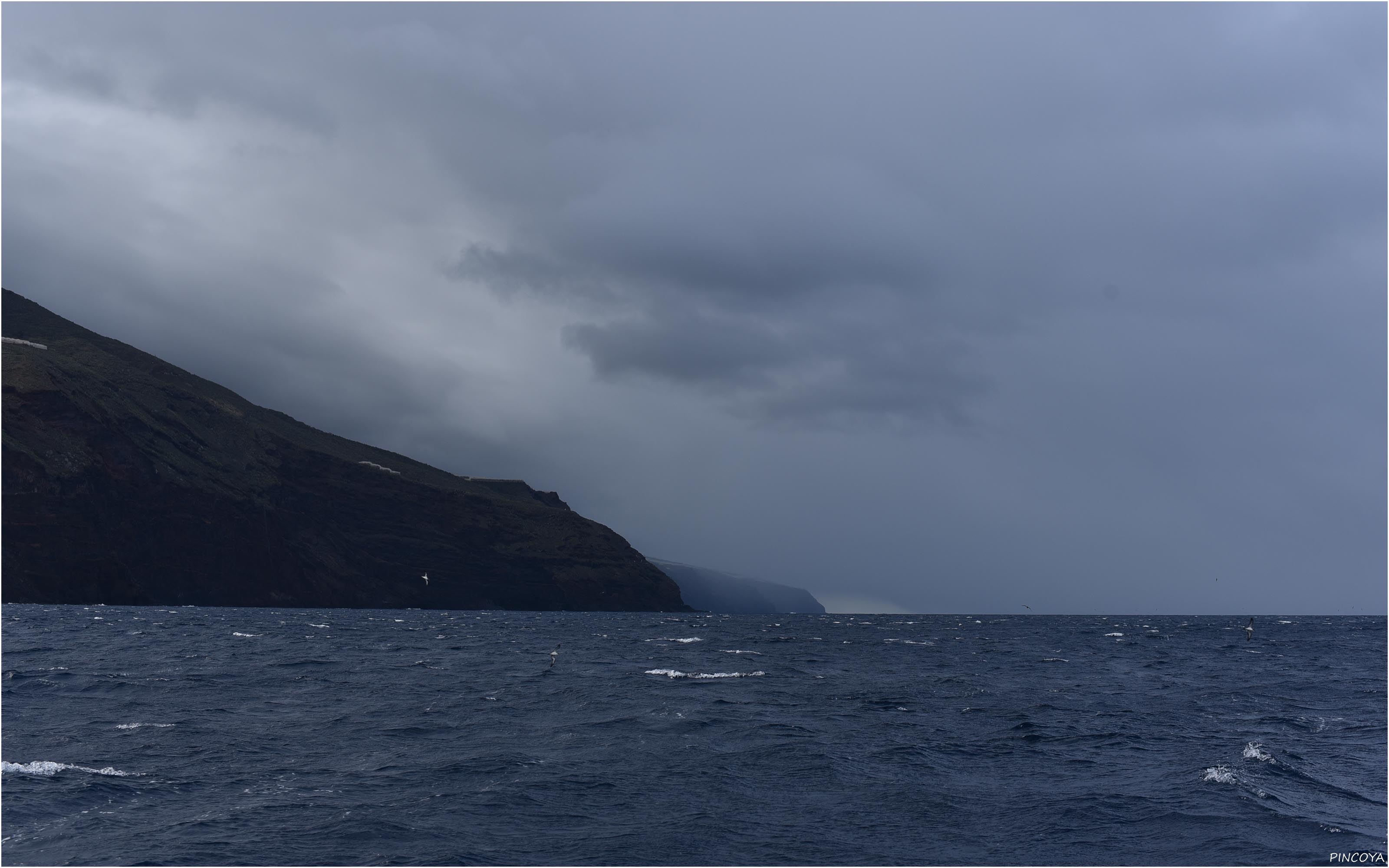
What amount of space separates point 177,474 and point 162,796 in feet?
651

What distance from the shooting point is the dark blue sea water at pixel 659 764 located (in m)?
22.7

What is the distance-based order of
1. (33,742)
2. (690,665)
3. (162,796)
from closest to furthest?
(162,796) < (33,742) < (690,665)

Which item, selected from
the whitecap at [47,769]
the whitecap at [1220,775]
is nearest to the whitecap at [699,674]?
the whitecap at [1220,775]

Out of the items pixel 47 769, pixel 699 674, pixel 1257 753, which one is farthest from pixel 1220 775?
pixel 47 769

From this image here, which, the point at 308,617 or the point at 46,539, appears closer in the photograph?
the point at 308,617

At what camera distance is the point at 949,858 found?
73.5 ft

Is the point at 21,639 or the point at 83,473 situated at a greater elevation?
the point at 83,473

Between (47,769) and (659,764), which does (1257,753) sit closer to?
(659,764)

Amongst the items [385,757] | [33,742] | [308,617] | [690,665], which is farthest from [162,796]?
[308,617]

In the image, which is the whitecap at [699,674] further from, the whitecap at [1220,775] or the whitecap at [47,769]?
the whitecap at [47,769]

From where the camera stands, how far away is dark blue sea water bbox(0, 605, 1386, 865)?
22.7 metres

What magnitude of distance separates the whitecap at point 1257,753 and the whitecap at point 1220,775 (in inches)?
90.6

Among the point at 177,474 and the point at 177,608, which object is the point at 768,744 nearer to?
the point at 177,608

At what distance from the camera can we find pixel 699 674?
5959 centimetres
